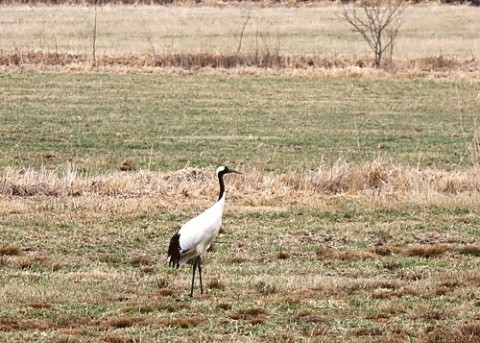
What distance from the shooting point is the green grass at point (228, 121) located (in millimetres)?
24859

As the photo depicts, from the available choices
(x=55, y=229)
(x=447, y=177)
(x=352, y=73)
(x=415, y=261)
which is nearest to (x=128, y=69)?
(x=352, y=73)

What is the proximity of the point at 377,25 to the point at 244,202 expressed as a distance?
144 feet

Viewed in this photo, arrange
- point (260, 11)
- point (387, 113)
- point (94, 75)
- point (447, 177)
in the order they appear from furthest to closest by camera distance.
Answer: point (260, 11) → point (94, 75) → point (387, 113) → point (447, 177)

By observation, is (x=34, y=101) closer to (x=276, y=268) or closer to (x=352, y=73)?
(x=352, y=73)

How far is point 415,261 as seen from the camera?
13.1m

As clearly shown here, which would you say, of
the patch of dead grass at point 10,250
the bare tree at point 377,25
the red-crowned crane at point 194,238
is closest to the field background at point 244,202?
the patch of dead grass at point 10,250

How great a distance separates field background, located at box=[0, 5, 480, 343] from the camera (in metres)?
10.1

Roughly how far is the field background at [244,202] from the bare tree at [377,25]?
4068 mm

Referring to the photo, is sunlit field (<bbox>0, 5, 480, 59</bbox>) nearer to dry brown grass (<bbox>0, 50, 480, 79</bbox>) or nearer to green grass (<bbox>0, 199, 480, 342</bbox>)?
dry brown grass (<bbox>0, 50, 480, 79</bbox>)

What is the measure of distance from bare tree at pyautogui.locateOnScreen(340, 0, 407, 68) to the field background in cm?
407

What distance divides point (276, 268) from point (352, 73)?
3261 cm

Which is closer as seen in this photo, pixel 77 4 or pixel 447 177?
pixel 447 177

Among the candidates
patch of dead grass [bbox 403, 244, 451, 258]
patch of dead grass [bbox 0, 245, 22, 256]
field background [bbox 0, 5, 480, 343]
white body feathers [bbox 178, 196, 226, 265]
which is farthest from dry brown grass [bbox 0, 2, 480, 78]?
white body feathers [bbox 178, 196, 226, 265]

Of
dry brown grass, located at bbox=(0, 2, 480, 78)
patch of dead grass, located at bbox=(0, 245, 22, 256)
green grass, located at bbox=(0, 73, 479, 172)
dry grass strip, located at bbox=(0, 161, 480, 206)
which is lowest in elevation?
green grass, located at bbox=(0, 73, 479, 172)
